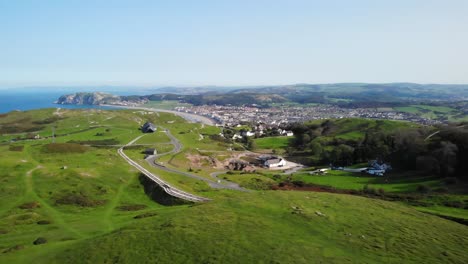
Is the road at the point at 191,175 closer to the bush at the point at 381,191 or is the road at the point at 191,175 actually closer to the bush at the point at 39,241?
the bush at the point at 381,191

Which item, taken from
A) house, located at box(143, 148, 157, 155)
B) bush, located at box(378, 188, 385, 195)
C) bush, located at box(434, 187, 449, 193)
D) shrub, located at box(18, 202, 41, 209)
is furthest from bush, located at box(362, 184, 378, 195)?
house, located at box(143, 148, 157, 155)

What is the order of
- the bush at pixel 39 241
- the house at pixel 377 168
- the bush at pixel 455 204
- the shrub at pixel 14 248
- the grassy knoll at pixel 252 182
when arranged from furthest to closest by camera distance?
the house at pixel 377 168 < the grassy knoll at pixel 252 182 < the bush at pixel 455 204 < the bush at pixel 39 241 < the shrub at pixel 14 248

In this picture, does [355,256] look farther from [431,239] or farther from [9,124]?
[9,124]

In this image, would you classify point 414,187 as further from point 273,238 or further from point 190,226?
point 190,226

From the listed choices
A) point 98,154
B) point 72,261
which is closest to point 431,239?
point 72,261

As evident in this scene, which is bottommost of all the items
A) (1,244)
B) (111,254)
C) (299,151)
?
(299,151)

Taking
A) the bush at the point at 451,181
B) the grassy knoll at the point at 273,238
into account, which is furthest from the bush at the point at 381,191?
the grassy knoll at the point at 273,238

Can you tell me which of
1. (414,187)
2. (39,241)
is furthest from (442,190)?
(39,241)

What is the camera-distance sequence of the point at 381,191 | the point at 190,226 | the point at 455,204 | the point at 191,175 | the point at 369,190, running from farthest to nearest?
the point at 191,175, the point at 369,190, the point at 381,191, the point at 455,204, the point at 190,226
